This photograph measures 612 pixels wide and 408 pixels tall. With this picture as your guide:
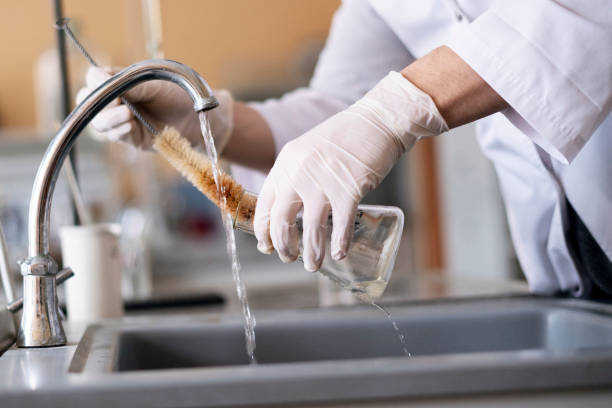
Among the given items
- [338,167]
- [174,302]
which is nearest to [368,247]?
[338,167]

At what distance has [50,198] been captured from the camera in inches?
31.6

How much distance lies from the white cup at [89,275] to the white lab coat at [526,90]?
34cm

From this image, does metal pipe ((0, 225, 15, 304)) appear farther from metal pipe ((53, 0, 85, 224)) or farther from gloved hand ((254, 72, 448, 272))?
gloved hand ((254, 72, 448, 272))

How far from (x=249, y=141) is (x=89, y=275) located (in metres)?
0.36

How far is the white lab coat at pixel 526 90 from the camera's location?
2.51 ft

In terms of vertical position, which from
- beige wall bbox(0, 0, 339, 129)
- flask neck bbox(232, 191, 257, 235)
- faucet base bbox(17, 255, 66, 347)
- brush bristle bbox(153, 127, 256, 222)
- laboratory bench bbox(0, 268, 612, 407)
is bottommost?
laboratory bench bbox(0, 268, 612, 407)

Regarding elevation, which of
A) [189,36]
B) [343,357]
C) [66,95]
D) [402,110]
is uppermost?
[189,36]

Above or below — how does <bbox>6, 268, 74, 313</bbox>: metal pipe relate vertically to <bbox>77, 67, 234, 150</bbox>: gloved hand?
below

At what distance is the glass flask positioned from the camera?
0.80 meters

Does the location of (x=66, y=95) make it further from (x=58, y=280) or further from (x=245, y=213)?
(x=245, y=213)

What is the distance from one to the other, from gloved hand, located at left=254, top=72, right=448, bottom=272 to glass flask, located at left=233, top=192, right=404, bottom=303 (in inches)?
1.3

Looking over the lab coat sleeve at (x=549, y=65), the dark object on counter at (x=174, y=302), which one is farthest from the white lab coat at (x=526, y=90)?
the dark object on counter at (x=174, y=302)

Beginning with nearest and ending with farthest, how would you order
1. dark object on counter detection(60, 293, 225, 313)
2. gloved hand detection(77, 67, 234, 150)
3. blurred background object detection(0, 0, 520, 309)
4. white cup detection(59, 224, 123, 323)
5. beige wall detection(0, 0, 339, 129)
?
gloved hand detection(77, 67, 234, 150) < white cup detection(59, 224, 123, 323) < dark object on counter detection(60, 293, 225, 313) < blurred background object detection(0, 0, 520, 309) < beige wall detection(0, 0, 339, 129)

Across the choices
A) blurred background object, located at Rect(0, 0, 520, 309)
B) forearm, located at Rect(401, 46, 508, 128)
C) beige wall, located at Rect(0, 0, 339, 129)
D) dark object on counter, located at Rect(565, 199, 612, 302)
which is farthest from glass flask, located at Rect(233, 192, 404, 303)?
beige wall, located at Rect(0, 0, 339, 129)
